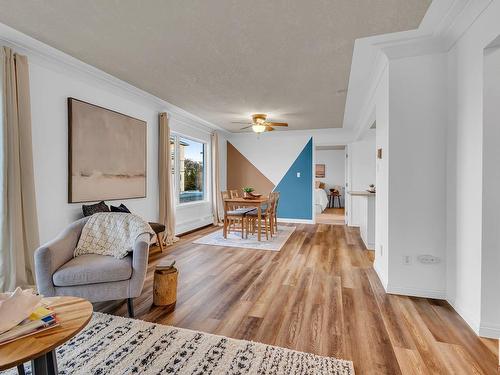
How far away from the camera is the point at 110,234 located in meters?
2.50

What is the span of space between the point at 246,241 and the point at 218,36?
3419mm

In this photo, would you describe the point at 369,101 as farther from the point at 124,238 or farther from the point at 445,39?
the point at 124,238

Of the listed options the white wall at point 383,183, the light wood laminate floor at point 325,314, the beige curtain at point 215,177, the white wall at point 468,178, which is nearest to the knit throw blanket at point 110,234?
the light wood laminate floor at point 325,314

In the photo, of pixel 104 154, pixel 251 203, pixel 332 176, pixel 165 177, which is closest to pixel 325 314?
pixel 251 203

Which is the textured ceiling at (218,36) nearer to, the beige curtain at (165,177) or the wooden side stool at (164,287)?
the beige curtain at (165,177)

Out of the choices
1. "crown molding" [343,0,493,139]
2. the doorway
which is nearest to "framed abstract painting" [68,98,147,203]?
"crown molding" [343,0,493,139]

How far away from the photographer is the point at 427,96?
249 centimetres

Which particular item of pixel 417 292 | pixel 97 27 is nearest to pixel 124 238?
pixel 97 27

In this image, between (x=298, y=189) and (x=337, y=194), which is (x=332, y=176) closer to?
(x=337, y=194)

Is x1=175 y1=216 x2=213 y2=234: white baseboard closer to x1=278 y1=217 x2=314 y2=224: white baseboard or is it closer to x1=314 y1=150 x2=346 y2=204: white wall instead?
x1=278 y1=217 x2=314 y2=224: white baseboard

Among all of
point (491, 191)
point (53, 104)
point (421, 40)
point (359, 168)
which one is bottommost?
point (491, 191)

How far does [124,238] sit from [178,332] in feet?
3.29

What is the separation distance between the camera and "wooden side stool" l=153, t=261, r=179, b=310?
2.37 m

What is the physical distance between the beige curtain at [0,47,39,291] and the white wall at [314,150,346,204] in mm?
9383
